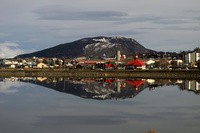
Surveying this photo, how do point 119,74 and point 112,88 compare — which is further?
point 119,74

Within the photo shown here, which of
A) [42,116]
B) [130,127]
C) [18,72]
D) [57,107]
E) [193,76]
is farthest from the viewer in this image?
[18,72]

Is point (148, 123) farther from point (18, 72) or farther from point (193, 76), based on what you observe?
point (18, 72)

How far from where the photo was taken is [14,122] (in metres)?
24.0

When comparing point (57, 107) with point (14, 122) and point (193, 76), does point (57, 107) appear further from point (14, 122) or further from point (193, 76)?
point (193, 76)

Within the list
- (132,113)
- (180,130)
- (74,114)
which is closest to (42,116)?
(74,114)

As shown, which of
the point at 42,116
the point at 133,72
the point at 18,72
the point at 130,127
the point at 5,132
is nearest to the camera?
the point at 5,132

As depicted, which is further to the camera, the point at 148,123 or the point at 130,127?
the point at 148,123

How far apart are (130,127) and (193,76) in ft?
204

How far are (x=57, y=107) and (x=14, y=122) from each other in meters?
8.62

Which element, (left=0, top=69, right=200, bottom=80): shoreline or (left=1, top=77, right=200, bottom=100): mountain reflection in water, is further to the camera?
(left=0, top=69, right=200, bottom=80): shoreline

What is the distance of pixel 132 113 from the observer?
28.4 metres

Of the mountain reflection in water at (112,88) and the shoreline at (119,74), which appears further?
the shoreline at (119,74)

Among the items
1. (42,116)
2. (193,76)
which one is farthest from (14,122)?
(193,76)

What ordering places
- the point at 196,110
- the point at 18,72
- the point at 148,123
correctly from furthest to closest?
the point at 18,72, the point at 196,110, the point at 148,123
